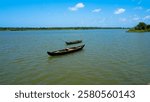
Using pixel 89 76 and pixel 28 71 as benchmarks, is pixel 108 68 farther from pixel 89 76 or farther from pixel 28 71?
pixel 28 71

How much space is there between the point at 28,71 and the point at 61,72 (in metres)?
3.16

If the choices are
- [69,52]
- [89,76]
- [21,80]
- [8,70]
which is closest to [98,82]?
[89,76]

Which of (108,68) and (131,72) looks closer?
(131,72)

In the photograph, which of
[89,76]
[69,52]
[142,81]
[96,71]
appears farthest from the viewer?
[69,52]

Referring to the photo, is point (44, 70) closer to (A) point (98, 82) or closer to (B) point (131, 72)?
(A) point (98, 82)

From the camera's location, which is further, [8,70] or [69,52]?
[69,52]

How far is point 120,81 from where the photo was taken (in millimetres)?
14672

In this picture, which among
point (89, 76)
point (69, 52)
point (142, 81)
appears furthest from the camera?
point (69, 52)

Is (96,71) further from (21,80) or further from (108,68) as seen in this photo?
(21,80)

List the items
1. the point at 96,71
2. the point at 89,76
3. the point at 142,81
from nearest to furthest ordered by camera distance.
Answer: the point at 142,81
the point at 89,76
the point at 96,71

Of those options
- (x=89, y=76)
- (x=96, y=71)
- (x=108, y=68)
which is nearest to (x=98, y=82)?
(x=89, y=76)

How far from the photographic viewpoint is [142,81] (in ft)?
47.9

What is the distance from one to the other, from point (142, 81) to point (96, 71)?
172 inches

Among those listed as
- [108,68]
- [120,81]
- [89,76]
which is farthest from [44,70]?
[120,81]
